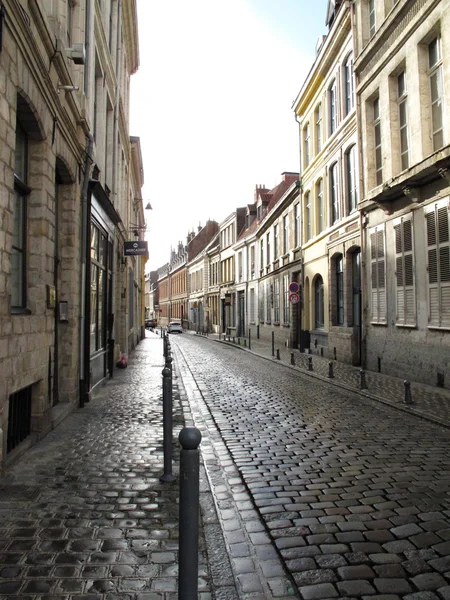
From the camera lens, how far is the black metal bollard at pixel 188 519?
211 cm

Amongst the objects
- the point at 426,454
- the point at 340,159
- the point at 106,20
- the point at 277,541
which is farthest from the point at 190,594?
the point at 340,159

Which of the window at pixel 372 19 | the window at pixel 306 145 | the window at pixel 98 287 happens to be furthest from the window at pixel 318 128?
the window at pixel 98 287

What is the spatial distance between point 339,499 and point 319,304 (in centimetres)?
1770

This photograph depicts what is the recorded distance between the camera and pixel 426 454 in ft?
18.6

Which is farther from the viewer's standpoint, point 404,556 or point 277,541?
point 277,541

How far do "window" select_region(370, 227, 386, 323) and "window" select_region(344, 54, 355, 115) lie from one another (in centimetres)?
545

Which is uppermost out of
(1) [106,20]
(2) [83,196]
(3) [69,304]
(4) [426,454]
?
(1) [106,20]

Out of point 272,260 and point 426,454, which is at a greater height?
point 272,260

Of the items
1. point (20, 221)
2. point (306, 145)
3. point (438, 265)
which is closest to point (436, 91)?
point (438, 265)

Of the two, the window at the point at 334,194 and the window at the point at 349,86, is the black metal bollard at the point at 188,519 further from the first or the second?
the window at the point at 334,194

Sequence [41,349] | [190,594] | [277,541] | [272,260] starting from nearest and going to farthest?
[190,594] < [277,541] < [41,349] < [272,260]

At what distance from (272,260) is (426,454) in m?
25.5

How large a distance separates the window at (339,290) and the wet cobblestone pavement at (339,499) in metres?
9.59

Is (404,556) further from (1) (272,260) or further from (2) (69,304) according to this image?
(1) (272,260)
